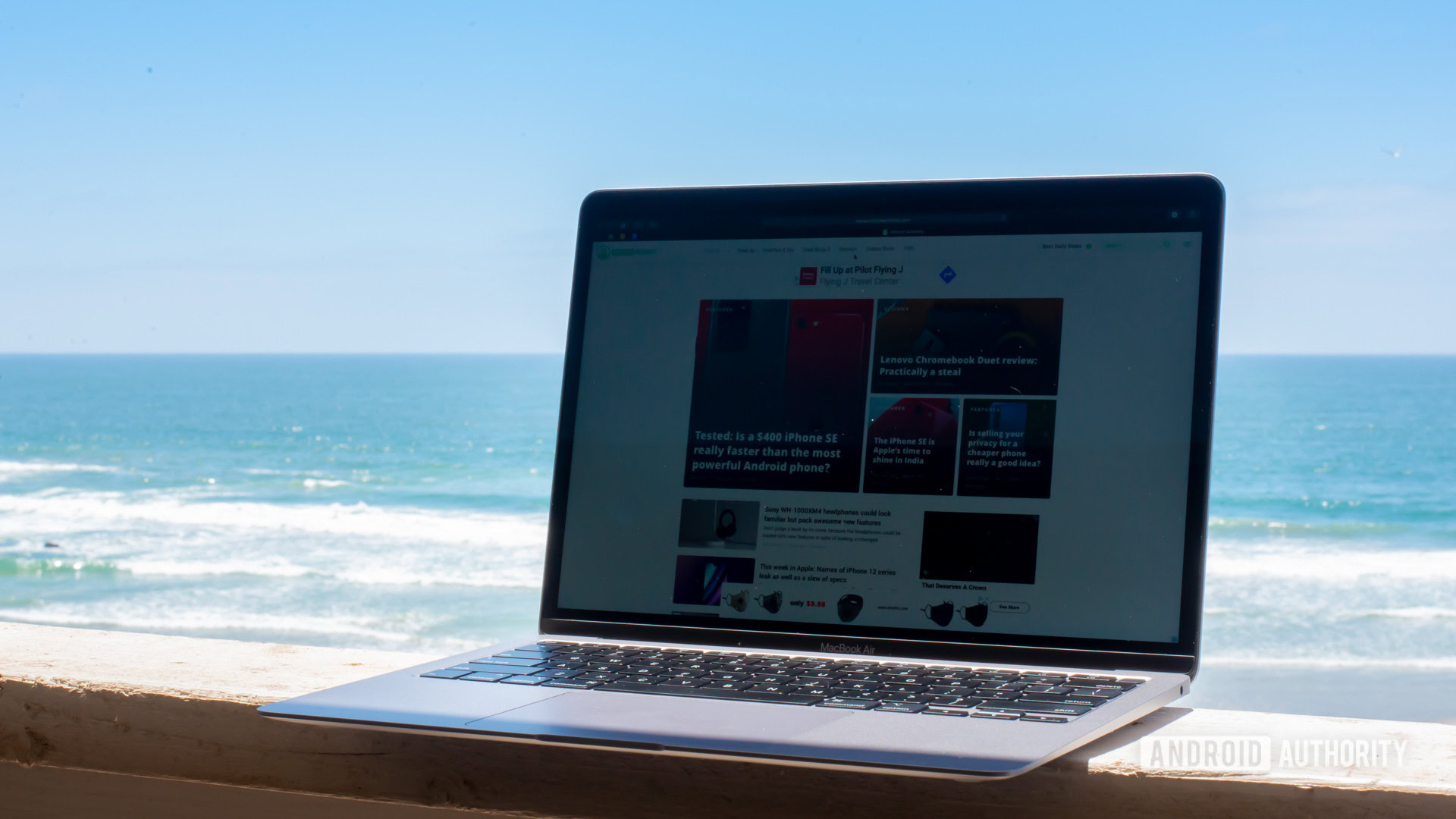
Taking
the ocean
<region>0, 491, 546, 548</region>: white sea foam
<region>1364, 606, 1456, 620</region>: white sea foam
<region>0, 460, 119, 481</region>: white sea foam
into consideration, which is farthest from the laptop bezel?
<region>0, 460, 119, 481</region>: white sea foam

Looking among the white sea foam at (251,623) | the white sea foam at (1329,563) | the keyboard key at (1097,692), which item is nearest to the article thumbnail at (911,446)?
the keyboard key at (1097,692)

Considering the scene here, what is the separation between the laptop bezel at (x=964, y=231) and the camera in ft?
2.69

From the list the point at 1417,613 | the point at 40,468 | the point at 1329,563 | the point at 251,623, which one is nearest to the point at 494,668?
the point at 251,623

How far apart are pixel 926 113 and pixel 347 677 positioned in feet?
134

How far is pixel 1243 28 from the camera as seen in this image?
3397 cm

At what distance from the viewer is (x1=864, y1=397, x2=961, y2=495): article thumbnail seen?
0.88 meters

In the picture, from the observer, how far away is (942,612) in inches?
34.2

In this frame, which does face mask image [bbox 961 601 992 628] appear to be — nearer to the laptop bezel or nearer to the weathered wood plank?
the laptop bezel

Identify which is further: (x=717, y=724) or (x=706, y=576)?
(x=706, y=576)

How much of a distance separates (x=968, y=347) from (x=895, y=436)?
97mm

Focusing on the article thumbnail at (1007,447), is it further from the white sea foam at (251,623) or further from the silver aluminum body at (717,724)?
the white sea foam at (251,623)

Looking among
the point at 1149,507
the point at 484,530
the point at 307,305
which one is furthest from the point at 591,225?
the point at 307,305

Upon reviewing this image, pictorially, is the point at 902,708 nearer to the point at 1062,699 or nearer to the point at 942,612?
the point at 1062,699

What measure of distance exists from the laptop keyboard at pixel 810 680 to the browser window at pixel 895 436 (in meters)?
0.08
